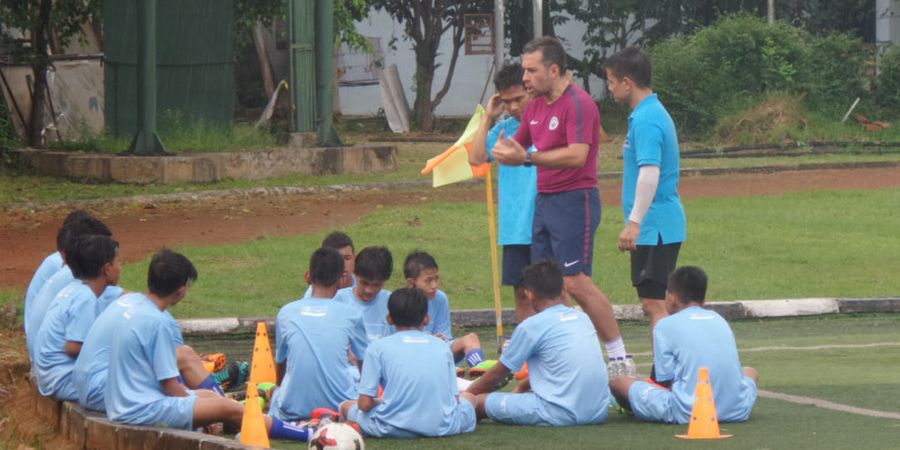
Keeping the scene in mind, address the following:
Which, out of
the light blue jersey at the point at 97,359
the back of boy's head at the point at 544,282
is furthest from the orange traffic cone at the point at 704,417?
the light blue jersey at the point at 97,359

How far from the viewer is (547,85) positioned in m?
9.14

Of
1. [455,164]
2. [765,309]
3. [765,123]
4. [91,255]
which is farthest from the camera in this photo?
[765,123]

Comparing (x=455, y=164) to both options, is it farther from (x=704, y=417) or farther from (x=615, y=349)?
(x=704, y=417)

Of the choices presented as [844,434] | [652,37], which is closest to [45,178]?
[844,434]

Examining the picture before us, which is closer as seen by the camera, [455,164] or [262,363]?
[262,363]

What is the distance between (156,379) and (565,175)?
2852 mm

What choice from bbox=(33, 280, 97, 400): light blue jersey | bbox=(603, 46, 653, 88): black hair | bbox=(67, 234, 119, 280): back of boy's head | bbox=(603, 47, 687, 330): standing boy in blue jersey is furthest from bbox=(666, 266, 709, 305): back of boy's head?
bbox=(33, 280, 97, 400): light blue jersey

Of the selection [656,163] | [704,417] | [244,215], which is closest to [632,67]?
[656,163]

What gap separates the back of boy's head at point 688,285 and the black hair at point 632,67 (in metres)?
1.56

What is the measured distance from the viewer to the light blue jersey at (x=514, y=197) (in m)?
9.88

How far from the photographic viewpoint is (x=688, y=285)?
7.91 meters

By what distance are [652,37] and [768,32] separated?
23.7ft

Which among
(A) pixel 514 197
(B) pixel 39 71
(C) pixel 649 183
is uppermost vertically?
(B) pixel 39 71

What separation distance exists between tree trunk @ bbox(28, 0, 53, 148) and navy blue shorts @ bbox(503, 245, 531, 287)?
16.6 metres
